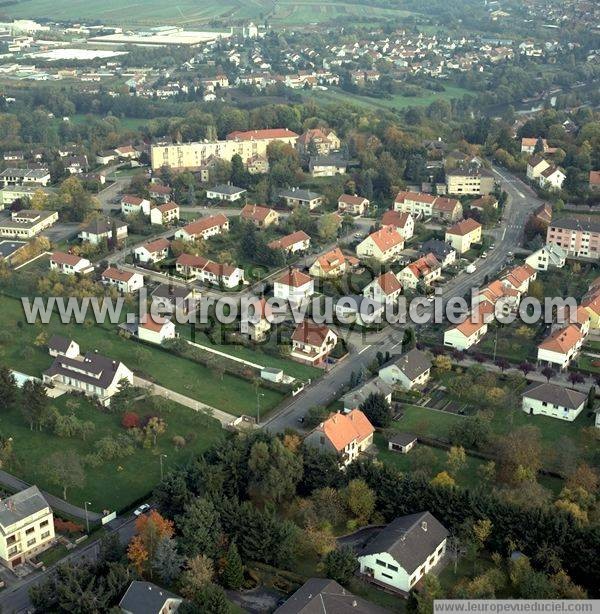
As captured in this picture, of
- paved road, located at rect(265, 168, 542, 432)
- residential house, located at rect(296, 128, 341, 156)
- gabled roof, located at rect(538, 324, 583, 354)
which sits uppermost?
residential house, located at rect(296, 128, 341, 156)

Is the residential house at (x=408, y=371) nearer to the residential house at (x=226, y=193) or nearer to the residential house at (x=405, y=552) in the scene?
the residential house at (x=405, y=552)

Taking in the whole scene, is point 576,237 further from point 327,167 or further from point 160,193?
point 160,193

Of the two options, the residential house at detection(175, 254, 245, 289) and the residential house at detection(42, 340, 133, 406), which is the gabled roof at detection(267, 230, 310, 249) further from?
the residential house at detection(42, 340, 133, 406)

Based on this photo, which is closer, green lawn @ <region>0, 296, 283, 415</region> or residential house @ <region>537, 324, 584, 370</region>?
green lawn @ <region>0, 296, 283, 415</region>

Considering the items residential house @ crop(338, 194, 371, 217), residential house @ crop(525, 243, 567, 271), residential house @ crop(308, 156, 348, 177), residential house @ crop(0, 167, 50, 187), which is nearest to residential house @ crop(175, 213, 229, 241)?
residential house @ crop(338, 194, 371, 217)

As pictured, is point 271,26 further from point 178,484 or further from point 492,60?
point 178,484

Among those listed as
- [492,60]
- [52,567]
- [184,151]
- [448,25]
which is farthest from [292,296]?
[448,25]

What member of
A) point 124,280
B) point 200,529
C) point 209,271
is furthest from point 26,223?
point 200,529
